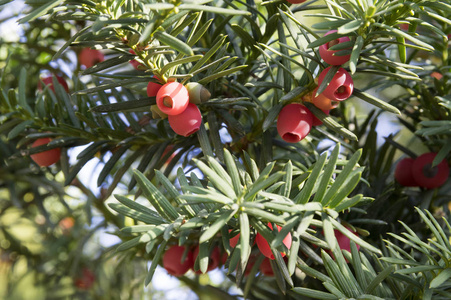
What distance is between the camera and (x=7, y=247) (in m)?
1.09

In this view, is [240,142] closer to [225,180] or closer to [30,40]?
[225,180]

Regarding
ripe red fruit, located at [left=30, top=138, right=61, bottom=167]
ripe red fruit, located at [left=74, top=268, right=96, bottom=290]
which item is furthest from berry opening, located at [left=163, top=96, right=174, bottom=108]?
ripe red fruit, located at [left=74, top=268, right=96, bottom=290]

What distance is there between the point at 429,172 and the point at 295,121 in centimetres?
27

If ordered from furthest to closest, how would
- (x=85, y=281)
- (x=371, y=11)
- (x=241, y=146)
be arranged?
1. (x=85, y=281)
2. (x=241, y=146)
3. (x=371, y=11)

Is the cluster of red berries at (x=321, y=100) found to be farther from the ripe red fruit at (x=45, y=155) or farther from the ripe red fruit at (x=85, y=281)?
the ripe red fruit at (x=85, y=281)

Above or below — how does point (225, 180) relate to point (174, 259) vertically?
above

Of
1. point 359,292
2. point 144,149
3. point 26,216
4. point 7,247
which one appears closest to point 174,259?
point 144,149

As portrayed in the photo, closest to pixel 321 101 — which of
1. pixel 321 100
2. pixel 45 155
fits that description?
pixel 321 100

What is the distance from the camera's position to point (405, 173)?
66 centimetres

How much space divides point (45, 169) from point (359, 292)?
0.61m

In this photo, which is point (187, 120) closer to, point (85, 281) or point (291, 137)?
point (291, 137)

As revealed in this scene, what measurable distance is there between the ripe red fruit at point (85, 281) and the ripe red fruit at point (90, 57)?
19.4 inches

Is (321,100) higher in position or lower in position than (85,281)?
higher

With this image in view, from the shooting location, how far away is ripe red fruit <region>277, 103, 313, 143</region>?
0.48m
